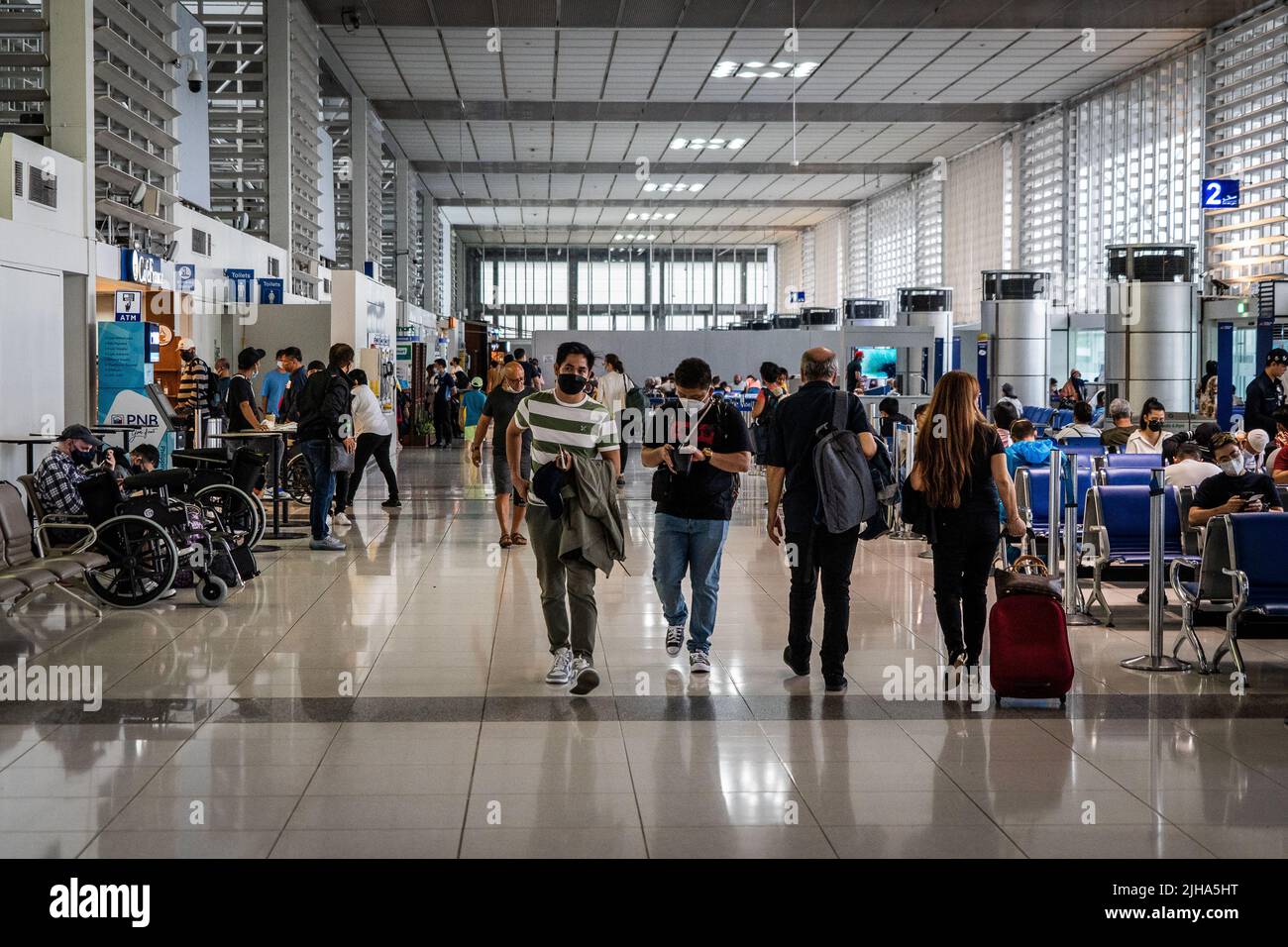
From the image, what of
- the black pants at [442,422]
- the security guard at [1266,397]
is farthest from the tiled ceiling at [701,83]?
the security guard at [1266,397]

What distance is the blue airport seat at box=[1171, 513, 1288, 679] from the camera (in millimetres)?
6094

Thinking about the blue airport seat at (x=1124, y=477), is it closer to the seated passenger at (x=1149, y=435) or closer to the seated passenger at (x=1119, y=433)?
the seated passenger at (x=1149, y=435)

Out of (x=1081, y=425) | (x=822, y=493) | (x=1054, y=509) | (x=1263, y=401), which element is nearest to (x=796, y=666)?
(x=822, y=493)

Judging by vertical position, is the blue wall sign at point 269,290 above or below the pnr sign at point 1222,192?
below

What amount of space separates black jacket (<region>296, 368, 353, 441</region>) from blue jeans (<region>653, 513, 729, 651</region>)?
4915mm

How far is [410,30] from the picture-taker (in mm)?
22188

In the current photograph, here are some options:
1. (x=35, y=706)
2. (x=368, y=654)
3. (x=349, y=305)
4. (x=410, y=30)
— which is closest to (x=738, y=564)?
(x=368, y=654)

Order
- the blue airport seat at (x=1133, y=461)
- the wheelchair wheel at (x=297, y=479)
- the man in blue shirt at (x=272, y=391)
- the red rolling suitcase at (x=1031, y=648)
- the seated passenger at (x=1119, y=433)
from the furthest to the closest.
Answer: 1. the man in blue shirt at (x=272, y=391)
2. the wheelchair wheel at (x=297, y=479)
3. the seated passenger at (x=1119, y=433)
4. the blue airport seat at (x=1133, y=461)
5. the red rolling suitcase at (x=1031, y=648)

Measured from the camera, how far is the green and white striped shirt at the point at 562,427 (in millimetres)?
6027

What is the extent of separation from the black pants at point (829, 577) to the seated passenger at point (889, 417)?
294 inches

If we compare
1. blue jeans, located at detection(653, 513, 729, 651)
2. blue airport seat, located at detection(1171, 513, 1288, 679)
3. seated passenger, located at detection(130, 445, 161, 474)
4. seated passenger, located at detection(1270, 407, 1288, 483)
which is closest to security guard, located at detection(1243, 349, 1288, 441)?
seated passenger, located at detection(1270, 407, 1288, 483)

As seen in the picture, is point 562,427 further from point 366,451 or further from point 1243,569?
point 366,451
